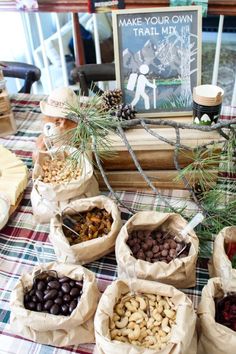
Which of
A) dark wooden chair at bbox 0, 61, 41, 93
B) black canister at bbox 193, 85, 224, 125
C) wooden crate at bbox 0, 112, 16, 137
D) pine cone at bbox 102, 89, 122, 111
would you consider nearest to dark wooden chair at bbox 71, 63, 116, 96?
dark wooden chair at bbox 0, 61, 41, 93

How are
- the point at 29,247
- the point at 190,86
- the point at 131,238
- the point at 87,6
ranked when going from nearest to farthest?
the point at 131,238
the point at 29,247
the point at 190,86
the point at 87,6

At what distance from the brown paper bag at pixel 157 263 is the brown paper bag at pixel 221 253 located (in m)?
0.04

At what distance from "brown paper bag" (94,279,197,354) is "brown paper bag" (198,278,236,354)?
2 centimetres

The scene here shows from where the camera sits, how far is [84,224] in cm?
85

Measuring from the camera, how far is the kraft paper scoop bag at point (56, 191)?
875 millimetres

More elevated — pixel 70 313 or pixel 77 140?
pixel 77 140

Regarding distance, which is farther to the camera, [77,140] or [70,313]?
[77,140]

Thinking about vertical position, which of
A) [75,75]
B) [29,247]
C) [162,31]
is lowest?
[29,247]

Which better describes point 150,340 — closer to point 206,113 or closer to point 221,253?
point 221,253

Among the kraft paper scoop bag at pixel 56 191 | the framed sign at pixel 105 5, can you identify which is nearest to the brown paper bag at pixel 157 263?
the kraft paper scoop bag at pixel 56 191

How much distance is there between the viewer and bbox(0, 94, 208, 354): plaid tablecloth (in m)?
0.72

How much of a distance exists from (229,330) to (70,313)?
277 mm

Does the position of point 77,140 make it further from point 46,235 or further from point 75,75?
point 75,75

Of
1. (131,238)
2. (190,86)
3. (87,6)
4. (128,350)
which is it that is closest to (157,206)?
(131,238)
